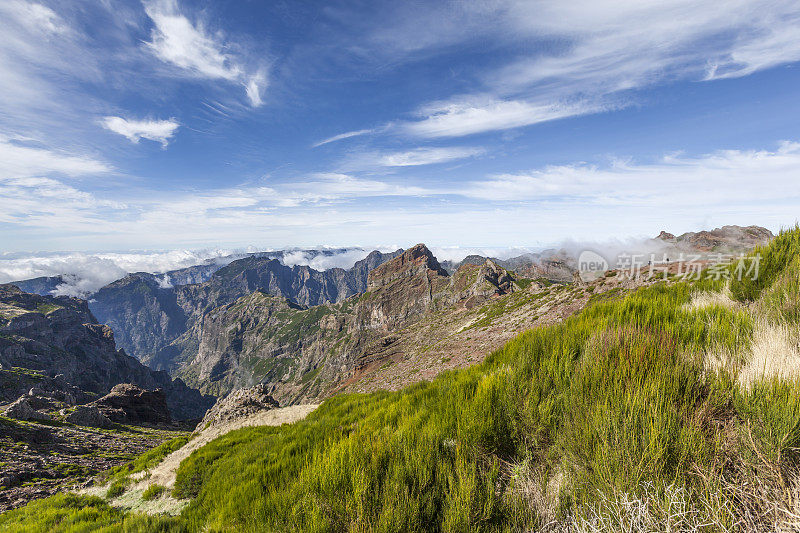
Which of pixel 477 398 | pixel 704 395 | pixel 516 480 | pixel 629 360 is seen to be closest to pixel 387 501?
pixel 516 480

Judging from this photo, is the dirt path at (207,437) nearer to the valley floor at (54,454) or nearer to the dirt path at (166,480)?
the dirt path at (166,480)

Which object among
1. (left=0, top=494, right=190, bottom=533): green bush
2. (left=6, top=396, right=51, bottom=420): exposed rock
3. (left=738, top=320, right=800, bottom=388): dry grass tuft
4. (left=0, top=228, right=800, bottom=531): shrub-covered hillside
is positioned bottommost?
(left=6, top=396, right=51, bottom=420): exposed rock

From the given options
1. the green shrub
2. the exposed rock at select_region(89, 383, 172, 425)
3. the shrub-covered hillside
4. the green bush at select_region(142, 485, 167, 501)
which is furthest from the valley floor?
the shrub-covered hillside

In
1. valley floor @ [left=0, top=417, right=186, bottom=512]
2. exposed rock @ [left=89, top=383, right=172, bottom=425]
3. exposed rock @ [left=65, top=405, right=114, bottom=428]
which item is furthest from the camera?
exposed rock @ [left=89, top=383, right=172, bottom=425]

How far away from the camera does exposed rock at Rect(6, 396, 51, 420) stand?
81.6 metres

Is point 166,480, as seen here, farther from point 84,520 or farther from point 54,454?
point 54,454

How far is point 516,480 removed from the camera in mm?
3729

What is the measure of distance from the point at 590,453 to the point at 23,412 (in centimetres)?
13951

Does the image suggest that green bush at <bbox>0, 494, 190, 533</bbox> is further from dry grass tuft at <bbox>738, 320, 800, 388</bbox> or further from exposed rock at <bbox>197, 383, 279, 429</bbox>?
exposed rock at <bbox>197, 383, 279, 429</bbox>

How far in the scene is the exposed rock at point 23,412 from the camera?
81625mm

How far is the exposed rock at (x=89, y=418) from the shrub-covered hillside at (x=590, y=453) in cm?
13256

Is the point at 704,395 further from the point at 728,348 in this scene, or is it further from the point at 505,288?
the point at 505,288

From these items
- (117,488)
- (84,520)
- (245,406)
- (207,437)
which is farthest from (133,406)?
(84,520)

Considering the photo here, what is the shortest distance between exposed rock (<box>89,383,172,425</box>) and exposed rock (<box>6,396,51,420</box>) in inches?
763
